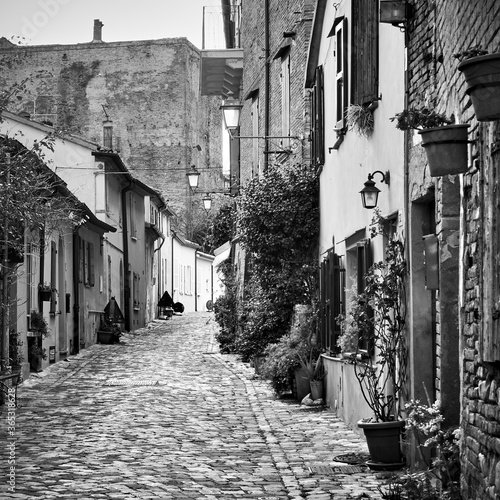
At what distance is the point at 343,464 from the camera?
995cm

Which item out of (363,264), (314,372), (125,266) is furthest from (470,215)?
(125,266)

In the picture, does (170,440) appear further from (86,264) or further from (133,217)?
(133,217)

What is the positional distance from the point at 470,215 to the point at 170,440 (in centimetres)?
593

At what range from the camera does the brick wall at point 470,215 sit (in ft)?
19.9

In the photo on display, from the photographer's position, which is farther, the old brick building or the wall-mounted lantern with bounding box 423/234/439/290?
the old brick building

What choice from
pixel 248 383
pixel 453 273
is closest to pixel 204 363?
pixel 248 383

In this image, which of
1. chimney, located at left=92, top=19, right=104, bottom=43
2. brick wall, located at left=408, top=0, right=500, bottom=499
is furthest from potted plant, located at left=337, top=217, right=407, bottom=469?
chimney, located at left=92, top=19, right=104, bottom=43

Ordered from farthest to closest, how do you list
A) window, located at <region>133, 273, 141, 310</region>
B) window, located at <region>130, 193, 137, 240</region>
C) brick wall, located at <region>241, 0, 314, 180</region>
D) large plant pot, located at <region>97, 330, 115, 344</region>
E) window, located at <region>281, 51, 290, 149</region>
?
window, located at <region>133, 273, 141, 310</region>
window, located at <region>130, 193, 137, 240</region>
large plant pot, located at <region>97, 330, 115, 344</region>
window, located at <region>281, 51, 290, 149</region>
brick wall, located at <region>241, 0, 314, 180</region>

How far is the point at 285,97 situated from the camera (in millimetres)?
22203

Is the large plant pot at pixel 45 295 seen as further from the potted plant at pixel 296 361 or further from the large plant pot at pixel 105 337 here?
the large plant pot at pixel 105 337

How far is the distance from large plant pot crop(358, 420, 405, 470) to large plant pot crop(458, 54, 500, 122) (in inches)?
185

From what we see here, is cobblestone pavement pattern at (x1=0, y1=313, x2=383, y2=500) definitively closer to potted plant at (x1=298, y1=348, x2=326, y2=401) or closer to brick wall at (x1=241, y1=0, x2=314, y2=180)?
potted plant at (x1=298, y1=348, x2=326, y2=401)

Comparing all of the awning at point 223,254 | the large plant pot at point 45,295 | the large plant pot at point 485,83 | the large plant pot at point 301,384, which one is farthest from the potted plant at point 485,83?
the awning at point 223,254

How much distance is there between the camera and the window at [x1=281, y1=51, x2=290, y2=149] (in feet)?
71.8
